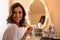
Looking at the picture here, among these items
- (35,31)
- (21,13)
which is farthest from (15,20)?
(35,31)

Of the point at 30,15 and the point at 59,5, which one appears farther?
the point at 30,15

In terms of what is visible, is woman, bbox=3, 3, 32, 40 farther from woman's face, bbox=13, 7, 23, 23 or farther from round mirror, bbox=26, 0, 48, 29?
round mirror, bbox=26, 0, 48, 29

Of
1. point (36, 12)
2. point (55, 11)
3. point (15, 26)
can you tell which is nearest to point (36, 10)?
point (36, 12)

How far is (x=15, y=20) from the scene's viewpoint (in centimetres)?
160

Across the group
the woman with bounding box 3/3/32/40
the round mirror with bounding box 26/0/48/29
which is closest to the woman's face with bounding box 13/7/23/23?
the woman with bounding box 3/3/32/40

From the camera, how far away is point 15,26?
1.49 metres

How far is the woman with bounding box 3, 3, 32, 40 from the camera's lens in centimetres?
144

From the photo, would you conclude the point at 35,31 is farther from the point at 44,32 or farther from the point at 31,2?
the point at 31,2

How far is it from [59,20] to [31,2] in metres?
0.67

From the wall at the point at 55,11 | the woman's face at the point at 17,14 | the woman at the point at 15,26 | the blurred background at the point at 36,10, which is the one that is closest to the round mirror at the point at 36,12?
the blurred background at the point at 36,10

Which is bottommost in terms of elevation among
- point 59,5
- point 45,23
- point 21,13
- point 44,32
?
point 44,32

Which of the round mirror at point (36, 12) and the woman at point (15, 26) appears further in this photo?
the round mirror at point (36, 12)

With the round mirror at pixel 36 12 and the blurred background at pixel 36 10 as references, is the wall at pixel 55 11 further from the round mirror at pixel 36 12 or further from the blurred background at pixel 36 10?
the round mirror at pixel 36 12

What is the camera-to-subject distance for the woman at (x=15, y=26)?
1441mm
